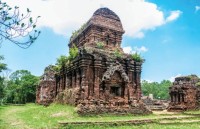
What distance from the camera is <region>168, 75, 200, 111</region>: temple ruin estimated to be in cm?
2409

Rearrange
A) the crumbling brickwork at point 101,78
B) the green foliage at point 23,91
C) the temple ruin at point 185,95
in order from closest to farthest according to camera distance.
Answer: the crumbling brickwork at point 101,78, the temple ruin at point 185,95, the green foliage at point 23,91

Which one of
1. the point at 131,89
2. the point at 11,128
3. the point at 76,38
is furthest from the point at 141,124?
the point at 76,38

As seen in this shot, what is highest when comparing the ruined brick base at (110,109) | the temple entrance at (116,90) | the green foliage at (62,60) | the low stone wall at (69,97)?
the green foliage at (62,60)

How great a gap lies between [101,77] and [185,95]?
11.5 metres

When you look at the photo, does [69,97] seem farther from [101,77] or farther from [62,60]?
[62,60]

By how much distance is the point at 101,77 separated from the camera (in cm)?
1662

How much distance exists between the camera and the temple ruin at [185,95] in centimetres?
2409

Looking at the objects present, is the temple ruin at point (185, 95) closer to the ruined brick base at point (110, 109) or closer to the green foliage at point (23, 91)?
the ruined brick base at point (110, 109)

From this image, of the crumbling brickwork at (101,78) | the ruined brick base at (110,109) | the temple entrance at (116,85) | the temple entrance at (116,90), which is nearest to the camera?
the ruined brick base at (110,109)

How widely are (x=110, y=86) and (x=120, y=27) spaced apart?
20.6ft

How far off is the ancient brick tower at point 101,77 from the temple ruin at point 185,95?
821 centimetres

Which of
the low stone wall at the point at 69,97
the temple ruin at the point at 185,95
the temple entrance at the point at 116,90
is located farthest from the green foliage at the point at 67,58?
the temple ruin at the point at 185,95

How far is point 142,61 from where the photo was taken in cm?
1856

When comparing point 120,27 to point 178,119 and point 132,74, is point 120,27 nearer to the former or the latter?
point 132,74
